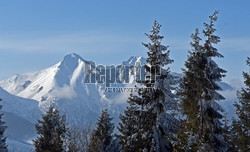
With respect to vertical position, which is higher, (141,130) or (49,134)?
(141,130)

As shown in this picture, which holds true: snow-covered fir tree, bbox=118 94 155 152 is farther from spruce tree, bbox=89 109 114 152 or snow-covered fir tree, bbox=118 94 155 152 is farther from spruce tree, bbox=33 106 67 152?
spruce tree, bbox=33 106 67 152

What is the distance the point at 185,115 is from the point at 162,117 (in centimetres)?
212

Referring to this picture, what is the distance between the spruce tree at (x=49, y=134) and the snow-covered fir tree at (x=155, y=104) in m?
16.8

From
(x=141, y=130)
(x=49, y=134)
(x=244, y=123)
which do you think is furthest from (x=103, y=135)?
(x=244, y=123)

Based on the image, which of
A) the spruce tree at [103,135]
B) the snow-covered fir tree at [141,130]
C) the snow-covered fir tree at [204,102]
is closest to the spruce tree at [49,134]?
the spruce tree at [103,135]

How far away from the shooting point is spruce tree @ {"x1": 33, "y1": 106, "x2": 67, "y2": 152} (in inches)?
1757

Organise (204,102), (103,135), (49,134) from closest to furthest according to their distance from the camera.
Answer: (204,102) < (49,134) < (103,135)

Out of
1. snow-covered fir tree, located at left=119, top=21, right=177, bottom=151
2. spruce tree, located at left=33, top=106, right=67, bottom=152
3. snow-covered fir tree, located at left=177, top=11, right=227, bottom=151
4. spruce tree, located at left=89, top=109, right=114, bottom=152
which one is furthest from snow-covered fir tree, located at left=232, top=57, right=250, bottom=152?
spruce tree, located at left=33, top=106, right=67, bottom=152

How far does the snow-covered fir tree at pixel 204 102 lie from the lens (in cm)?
2786

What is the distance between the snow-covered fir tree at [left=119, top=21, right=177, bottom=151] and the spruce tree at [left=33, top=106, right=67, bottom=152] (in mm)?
16791

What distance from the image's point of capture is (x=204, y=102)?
2783cm

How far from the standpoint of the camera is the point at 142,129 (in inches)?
1148

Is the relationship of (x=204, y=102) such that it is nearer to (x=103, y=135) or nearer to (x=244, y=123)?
(x=244, y=123)

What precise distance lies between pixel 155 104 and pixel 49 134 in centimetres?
1899
